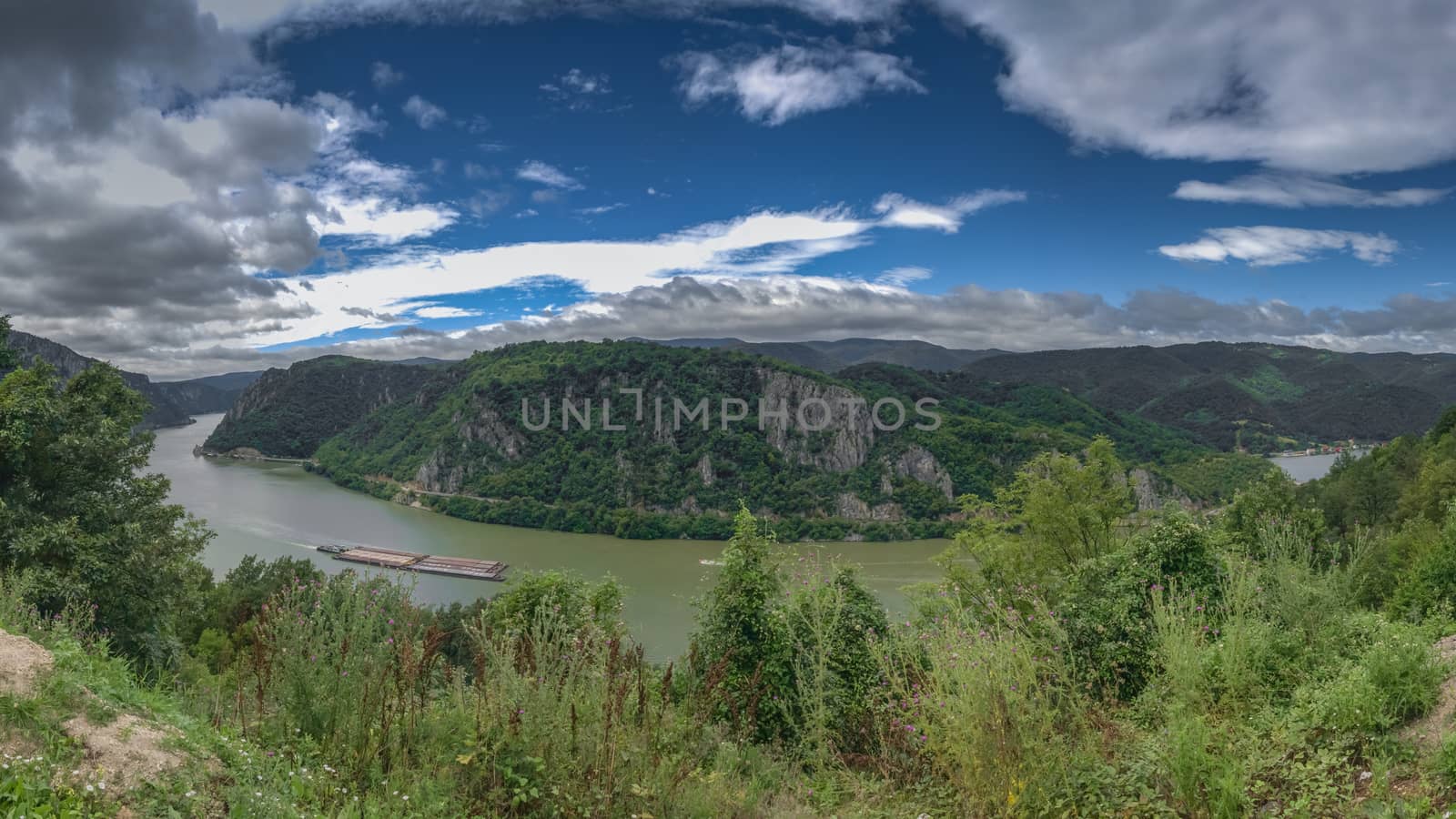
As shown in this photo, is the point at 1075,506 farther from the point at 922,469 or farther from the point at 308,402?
the point at 308,402

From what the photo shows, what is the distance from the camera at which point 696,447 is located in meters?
87.9

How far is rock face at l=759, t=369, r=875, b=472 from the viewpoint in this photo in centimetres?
8400

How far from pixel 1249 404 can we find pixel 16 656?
175842 millimetres

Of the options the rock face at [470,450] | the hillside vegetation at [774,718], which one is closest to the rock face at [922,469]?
the rock face at [470,450]

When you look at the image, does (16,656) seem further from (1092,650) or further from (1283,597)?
(1283,597)

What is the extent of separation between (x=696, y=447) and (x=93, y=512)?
77.9 meters

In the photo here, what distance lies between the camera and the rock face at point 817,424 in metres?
84.0

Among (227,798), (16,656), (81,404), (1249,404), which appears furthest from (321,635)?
(1249,404)

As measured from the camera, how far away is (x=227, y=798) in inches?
108

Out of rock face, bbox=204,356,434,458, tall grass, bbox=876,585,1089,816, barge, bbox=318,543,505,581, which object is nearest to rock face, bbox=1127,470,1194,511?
barge, bbox=318,543,505,581

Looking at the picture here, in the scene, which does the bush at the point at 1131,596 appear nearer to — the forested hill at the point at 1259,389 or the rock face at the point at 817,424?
the rock face at the point at 817,424

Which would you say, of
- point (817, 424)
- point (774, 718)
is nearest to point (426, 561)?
point (774, 718)

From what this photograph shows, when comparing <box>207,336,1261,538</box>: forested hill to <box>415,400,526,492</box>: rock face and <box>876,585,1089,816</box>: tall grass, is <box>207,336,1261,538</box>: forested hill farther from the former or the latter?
<box>876,585,1089,816</box>: tall grass

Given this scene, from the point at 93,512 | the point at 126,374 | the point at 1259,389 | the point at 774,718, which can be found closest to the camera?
the point at 774,718
